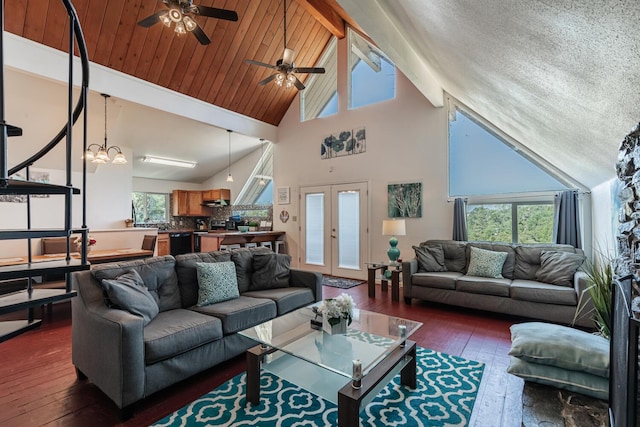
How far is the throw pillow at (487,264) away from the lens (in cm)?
393

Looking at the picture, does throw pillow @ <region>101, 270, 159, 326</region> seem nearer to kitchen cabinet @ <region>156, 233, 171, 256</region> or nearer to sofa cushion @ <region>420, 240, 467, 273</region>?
sofa cushion @ <region>420, 240, 467, 273</region>

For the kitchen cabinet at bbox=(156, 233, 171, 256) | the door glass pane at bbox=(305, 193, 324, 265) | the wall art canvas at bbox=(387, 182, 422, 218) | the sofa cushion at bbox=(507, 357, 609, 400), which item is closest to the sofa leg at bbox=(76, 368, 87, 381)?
the sofa cushion at bbox=(507, 357, 609, 400)

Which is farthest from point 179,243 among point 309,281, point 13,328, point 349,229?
point 13,328

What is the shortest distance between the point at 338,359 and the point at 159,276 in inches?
70.4

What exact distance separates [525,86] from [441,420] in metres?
2.14

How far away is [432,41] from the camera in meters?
2.63

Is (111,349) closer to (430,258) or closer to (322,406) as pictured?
(322,406)

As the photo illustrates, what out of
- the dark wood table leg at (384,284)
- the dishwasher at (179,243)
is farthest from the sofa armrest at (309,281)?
the dishwasher at (179,243)

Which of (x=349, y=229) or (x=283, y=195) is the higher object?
(x=283, y=195)

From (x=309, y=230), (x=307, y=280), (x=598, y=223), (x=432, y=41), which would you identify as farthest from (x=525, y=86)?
(x=309, y=230)

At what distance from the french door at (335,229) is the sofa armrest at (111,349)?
4.38m

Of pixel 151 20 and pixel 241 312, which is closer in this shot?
pixel 241 312

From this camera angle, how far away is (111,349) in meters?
1.91

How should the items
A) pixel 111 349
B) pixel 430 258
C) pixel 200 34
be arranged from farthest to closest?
pixel 430 258 → pixel 200 34 → pixel 111 349
